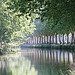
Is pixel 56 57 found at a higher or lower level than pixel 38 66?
lower

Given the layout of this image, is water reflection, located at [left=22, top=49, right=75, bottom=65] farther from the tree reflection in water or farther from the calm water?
the tree reflection in water

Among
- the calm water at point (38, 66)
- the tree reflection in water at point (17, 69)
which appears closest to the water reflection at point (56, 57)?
the calm water at point (38, 66)

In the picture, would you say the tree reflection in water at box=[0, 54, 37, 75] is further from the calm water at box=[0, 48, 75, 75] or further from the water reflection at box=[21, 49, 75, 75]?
the water reflection at box=[21, 49, 75, 75]

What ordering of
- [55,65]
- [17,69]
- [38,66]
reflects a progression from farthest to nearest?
→ [55,65] < [38,66] < [17,69]

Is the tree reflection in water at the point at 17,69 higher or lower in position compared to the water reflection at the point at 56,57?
higher

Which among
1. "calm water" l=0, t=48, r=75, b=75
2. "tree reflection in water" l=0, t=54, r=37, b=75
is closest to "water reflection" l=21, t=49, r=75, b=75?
"calm water" l=0, t=48, r=75, b=75

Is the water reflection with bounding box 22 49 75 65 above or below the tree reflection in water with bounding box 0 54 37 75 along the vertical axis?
below

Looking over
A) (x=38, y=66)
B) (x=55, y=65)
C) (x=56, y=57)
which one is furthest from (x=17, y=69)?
(x=56, y=57)

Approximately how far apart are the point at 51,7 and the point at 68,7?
96 cm

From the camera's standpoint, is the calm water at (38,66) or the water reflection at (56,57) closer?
the calm water at (38,66)

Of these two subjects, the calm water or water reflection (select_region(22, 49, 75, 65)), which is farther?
water reflection (select_region(22, 49, 75, 65))

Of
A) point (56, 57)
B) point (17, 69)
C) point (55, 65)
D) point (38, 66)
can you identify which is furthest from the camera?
point (56, 57)

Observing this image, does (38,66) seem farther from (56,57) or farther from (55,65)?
(56,57)

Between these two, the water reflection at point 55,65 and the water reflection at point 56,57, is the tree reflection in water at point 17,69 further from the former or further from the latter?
the water reflection at point 56,57
